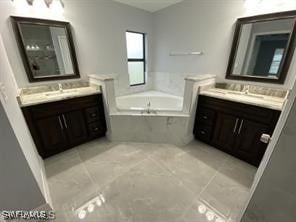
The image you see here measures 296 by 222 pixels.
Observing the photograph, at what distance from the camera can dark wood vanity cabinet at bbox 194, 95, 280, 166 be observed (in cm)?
167

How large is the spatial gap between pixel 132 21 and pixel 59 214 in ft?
10.7

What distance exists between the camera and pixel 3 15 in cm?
177

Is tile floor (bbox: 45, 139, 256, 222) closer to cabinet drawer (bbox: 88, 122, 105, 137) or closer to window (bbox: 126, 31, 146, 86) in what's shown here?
cabinet drawer (bbox: 88, 122, 105, 137)

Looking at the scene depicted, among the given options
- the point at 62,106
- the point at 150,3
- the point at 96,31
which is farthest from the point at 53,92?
the point at 150,3

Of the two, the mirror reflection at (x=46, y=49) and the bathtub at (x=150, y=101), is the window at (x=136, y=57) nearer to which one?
the bathtub at (x=150, y=101)

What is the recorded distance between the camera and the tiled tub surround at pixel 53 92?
181 centimetres

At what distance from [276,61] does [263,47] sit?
26 cm

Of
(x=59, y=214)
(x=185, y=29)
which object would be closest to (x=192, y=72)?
(x=185, y=29)

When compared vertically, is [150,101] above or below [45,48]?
below

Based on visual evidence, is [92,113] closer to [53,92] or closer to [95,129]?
[95,129]

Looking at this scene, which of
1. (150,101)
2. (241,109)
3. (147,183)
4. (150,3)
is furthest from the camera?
(150,101)

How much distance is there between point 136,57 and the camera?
3.33 metres

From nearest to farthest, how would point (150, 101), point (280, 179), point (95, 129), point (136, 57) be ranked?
point (280, 179), point (95, 129), point (150, 101), point (136, 57)

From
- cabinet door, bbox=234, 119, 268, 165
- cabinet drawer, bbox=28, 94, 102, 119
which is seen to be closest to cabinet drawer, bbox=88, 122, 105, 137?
cabinet drawer, bbox=28, 94, 102, 119
